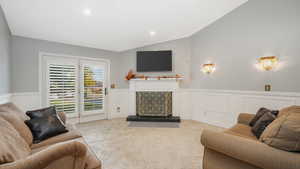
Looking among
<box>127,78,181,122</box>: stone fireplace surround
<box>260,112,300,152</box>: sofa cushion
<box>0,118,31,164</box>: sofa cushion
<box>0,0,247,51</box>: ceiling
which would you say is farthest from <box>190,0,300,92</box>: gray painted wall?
<box>0,118,31,164</box>: sofa cushion

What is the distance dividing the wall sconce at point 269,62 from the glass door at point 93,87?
431 cm

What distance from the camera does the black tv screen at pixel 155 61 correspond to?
4.55 meters

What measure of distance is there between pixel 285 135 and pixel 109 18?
3302mm

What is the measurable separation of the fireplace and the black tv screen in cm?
85

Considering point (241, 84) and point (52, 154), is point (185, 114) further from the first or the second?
point (52, 154)

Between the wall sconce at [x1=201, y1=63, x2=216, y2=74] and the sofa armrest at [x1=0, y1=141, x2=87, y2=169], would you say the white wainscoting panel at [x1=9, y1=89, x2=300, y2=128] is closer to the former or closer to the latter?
the wall sconce at [x1=201, y1=63, x2=216, y2=74]

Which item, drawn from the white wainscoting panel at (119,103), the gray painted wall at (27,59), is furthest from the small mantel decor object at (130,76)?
the gray painted wall at (27,59)

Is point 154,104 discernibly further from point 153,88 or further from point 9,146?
point 9,146

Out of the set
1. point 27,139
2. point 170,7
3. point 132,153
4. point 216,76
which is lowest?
point 132,153

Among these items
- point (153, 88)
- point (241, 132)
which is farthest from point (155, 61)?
point (241, 132)

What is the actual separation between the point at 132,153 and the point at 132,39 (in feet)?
10.2

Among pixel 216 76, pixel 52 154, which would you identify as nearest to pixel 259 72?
pixel 216 76

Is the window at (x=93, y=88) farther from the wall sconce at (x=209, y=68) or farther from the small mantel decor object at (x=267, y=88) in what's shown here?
the small mantel decor object at (x=267, y=88)

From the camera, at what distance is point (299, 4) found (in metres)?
2.53
